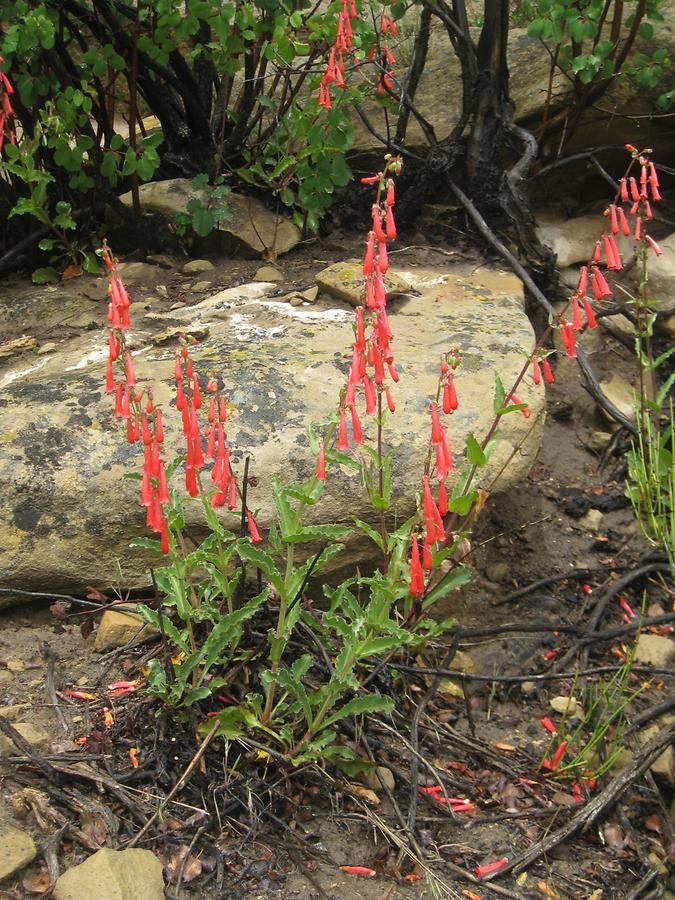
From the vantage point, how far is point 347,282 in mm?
4125

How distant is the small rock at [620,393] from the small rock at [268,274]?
178cm

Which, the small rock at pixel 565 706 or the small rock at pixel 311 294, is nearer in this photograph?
the small rock at pixel 565 706

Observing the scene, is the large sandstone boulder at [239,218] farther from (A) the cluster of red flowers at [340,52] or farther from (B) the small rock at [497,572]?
(B) the small rock at [497,572]

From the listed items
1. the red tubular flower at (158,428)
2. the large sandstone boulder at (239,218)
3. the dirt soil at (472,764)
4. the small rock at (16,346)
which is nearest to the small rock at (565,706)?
the dirt soil at (472,764)

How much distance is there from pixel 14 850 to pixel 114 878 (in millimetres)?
232

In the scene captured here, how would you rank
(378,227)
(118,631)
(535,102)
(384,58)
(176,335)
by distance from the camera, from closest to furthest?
(378,227), (118,631), (176,335), (384,58), (535,102)

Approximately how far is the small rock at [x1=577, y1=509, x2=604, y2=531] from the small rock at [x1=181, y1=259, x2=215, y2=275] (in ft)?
7.75

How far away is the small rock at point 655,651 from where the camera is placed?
317cm

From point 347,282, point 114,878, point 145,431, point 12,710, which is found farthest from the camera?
point 347,282

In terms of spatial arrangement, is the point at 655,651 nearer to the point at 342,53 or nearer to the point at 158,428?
the point at 158,428

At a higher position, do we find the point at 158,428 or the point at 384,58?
the point at 384,58

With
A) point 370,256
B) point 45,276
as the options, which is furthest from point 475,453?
point 45,276

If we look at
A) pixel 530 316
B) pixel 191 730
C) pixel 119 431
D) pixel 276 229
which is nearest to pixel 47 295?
pixel 276 229

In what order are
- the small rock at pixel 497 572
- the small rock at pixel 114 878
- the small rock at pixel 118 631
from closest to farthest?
the small rock at pixel 114 878 < the small rock at pixel 118 631 < the small rock at pixel 497 572
